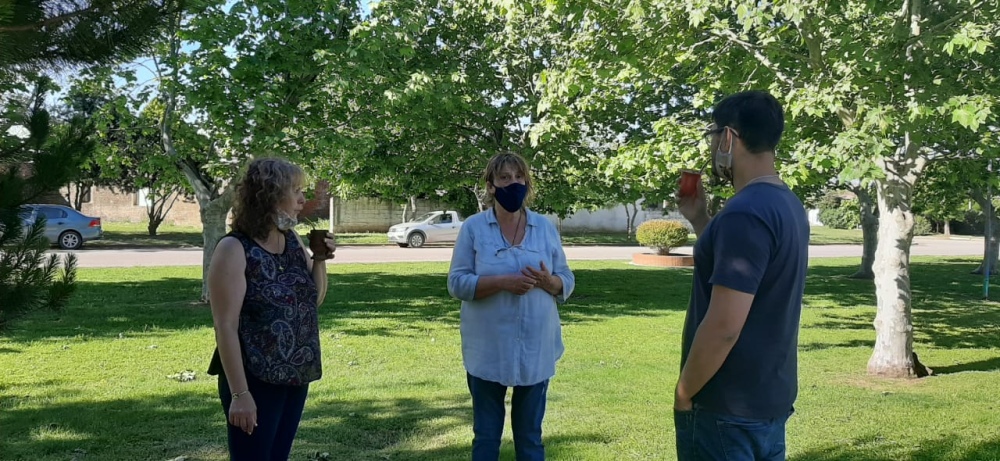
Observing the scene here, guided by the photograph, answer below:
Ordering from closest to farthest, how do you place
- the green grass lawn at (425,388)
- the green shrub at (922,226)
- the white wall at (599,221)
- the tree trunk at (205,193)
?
the green grass lawn at (425,388)
the tree trunk at (205,193)
the white wall at (599,221)
the green shrub at (922,226)

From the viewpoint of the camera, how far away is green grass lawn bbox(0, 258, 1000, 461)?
5.04 m

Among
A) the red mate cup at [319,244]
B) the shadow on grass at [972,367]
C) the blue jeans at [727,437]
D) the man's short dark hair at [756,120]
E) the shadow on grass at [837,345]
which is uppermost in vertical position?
the man's short dark hair at [756,120]

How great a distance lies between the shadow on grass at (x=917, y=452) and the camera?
489 cm

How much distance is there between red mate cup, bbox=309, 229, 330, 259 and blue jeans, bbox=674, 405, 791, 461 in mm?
→ 1724

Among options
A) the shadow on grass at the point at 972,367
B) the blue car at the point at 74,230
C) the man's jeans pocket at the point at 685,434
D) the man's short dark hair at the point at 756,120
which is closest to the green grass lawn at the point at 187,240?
the blue car at the point at 74,230

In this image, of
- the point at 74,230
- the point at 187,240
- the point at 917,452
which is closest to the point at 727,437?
the point at 917,452

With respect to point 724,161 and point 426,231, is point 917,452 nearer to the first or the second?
point 724,161

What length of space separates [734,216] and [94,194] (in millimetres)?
46502

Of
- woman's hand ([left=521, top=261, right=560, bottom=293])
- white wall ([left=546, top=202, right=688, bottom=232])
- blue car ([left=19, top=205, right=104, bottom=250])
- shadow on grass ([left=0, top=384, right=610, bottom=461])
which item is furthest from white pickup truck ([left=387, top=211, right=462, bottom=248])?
woman's hand ([left=521, top=261, right=560, bottom=293])

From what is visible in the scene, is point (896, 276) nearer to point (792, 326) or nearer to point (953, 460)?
point (953, 460)

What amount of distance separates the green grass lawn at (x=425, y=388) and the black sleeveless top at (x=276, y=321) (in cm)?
188

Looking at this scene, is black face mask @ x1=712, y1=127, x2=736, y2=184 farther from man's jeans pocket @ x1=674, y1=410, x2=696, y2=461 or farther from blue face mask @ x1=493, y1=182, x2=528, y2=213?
blue face mask @ x1=493, y1=182, x2=528, y2=213

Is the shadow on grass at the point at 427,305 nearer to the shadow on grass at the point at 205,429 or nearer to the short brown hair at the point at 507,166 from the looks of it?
the shadow on grass at the point at 205,429

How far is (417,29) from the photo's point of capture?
11250 mm
